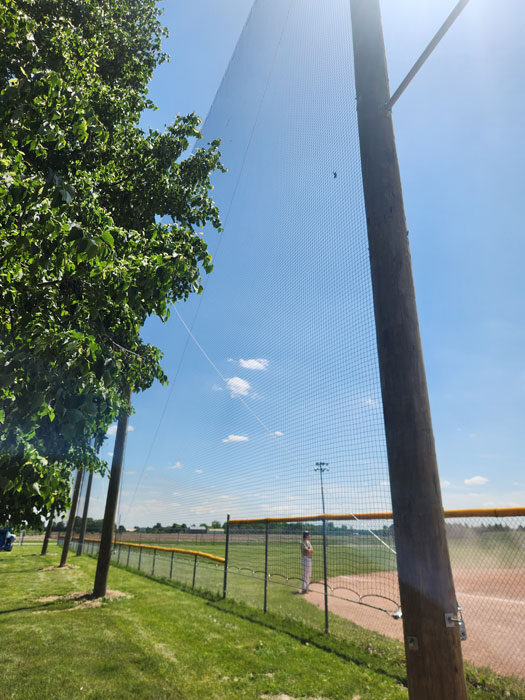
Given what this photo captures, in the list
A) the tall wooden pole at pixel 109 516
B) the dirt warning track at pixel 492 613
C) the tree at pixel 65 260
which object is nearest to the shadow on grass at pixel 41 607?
the tall wooden pole at pixel 109 516

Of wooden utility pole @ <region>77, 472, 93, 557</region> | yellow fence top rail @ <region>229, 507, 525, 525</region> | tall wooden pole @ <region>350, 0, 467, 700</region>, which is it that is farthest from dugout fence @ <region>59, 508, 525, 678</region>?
wooden utility pole @ <region>77, 472, 93, 557</region>

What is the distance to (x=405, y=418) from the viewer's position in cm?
185

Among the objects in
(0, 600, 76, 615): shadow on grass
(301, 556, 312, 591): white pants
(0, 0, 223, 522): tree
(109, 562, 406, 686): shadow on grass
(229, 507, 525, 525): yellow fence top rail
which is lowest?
(0, 600, 76, 615): shadow on grass

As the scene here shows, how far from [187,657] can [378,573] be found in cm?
247

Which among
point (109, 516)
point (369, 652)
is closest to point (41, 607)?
point (109, 516)

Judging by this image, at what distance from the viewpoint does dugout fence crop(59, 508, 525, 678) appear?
361 centimetres

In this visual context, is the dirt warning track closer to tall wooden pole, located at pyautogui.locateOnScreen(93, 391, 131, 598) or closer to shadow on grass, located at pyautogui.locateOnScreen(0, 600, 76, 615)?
shadow on grass, located at pyautogui.locateOnScreen(0, 600, 76, 615)

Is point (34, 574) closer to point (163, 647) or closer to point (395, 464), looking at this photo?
point (163, 647)

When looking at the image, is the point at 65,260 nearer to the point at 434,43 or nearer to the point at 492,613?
the point at 434,43

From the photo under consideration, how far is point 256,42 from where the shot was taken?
349 inches

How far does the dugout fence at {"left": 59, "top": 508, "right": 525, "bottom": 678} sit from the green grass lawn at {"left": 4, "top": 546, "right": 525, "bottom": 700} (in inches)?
19.1

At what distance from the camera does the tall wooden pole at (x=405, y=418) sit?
1590 mm

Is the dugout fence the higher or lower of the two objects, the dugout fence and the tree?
the lower

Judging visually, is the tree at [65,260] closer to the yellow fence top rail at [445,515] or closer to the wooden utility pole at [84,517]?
the yellow fence top rail at [445,515]
